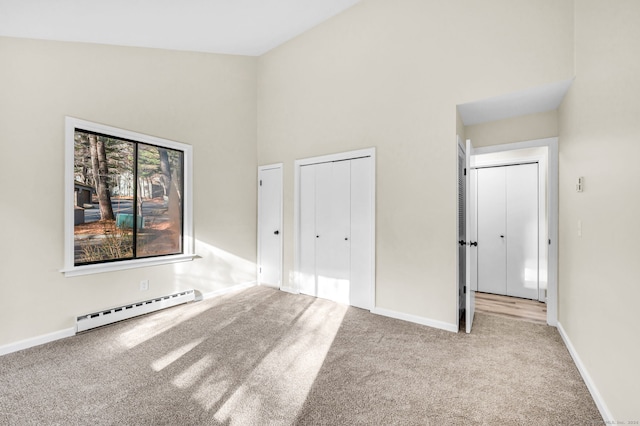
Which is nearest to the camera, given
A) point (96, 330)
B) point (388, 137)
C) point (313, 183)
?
point (96, 330)

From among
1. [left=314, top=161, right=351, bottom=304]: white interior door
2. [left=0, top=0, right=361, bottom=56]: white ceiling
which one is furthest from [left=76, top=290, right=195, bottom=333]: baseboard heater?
[left=0, top=0, right=361, bottom=56]: white ceiling

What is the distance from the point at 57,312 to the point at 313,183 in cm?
309

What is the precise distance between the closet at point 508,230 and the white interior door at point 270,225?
10.4 ft

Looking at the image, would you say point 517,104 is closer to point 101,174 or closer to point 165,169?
point 165,169

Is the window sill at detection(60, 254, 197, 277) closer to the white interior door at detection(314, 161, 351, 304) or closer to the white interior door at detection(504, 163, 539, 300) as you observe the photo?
the white interior door at detection(314, 161, 351, 304)

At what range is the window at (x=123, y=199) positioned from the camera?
9.26ft

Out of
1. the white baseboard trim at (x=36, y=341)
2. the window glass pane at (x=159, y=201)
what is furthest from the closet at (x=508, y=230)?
the white baseboard trim at (x=36, y=341)

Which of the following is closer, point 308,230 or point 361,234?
point 361,234

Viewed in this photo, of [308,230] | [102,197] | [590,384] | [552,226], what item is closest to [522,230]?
[552,226]

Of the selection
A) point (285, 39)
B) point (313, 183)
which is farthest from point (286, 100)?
point (313, 183)

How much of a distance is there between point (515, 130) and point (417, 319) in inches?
97.1

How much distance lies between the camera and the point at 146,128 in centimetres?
336

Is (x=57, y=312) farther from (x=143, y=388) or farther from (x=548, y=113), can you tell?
(x=548, y=113)

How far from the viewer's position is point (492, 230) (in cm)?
437
